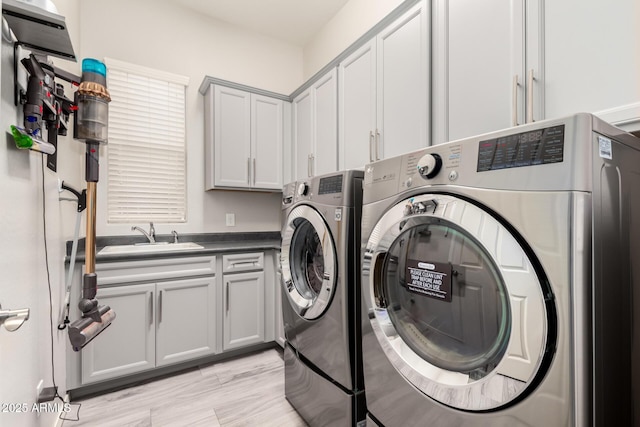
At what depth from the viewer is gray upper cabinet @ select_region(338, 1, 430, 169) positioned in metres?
1.56

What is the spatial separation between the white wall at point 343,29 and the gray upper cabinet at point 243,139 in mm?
757

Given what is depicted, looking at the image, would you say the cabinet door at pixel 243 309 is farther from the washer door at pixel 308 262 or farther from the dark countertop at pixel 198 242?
the washer door at pixel 308 262

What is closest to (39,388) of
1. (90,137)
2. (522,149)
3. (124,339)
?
(124,339)

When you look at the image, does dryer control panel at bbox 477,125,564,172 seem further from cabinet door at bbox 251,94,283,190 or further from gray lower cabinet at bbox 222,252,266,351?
cabinet door at bbox 251,94,283,190

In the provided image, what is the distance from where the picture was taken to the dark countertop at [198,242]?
6.57 ft

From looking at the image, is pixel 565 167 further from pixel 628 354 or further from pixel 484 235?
pixel 628 354

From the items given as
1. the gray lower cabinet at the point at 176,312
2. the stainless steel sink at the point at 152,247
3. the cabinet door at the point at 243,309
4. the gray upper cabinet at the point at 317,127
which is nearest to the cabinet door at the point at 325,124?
the gray upper cabinet at the point at 317,127

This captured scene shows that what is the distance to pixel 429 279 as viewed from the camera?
0.94m

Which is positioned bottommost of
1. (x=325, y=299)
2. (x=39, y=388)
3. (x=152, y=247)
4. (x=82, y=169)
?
(x=39, y=388)

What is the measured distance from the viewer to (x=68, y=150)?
6.24ft

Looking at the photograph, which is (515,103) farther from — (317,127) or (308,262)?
(317,127)

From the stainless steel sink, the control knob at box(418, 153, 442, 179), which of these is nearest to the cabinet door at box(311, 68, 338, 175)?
the stainless steel sink

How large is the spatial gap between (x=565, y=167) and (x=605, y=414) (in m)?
0.58

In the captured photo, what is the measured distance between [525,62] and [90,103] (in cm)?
186
